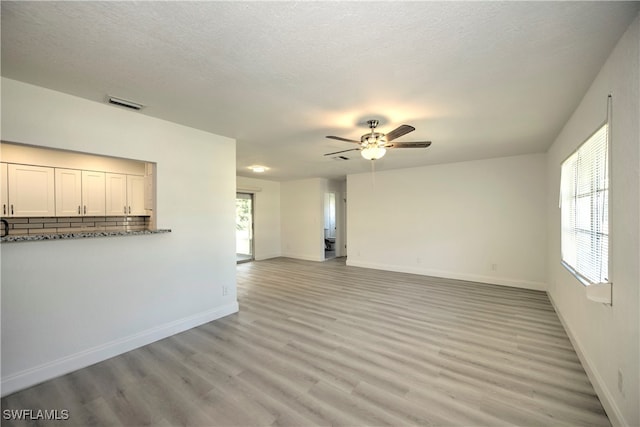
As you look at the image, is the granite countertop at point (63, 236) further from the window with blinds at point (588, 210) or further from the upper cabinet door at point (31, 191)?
the window with blinds at point (588, 210)

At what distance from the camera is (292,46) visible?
5.53 ft

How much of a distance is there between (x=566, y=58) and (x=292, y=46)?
1.89m

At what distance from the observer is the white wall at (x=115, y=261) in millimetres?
2170

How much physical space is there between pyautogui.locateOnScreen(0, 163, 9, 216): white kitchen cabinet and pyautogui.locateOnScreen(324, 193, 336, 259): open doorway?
22.4 feet

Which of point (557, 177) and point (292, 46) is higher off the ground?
point (292, 46)

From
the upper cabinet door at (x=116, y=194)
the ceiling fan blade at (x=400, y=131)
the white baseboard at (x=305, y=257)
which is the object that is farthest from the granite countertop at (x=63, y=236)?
the white baseboard at (x=305, y=257)

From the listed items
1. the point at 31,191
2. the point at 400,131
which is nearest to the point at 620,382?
the point at 400,131

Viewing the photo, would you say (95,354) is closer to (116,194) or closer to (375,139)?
(116,194)

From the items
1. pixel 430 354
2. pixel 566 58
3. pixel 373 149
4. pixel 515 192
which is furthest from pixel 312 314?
pixel 515 192

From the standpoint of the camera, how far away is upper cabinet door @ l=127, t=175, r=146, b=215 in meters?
4.69

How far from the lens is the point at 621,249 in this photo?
63.3 inches

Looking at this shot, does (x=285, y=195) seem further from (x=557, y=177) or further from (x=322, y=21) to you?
(x=322, y=21)

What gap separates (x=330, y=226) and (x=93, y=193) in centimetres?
664

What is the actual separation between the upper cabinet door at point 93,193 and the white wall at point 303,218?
4.88m
